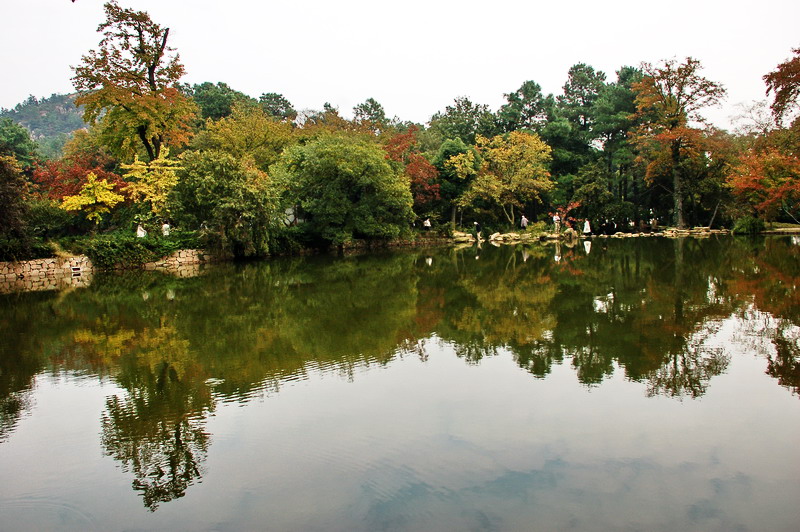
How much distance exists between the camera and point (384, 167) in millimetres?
23797

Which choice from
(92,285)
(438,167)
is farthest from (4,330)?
(438,167)

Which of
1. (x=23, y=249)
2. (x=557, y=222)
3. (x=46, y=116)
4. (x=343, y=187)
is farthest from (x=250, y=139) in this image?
(x=46, y=116)

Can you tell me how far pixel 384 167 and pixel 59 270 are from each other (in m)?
12.8

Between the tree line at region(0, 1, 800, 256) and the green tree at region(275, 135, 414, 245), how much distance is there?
8 centimetres

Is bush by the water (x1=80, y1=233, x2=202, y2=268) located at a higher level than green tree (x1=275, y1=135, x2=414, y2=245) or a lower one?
lower

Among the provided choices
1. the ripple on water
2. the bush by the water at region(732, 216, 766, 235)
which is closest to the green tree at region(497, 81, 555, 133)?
the bush by the water at region(732, 216, 766, 235)

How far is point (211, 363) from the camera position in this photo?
6422 millimetres

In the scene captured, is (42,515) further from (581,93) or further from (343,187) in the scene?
(581,93)

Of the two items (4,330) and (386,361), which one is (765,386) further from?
(4,330)

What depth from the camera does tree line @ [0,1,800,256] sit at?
66.3ft

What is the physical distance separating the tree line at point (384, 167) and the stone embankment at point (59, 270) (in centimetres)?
111

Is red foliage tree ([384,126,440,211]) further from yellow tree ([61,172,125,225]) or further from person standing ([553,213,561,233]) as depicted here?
yellow tree ([61,172,125,225])

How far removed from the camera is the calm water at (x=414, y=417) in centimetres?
325

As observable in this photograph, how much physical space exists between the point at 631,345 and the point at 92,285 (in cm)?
1412
